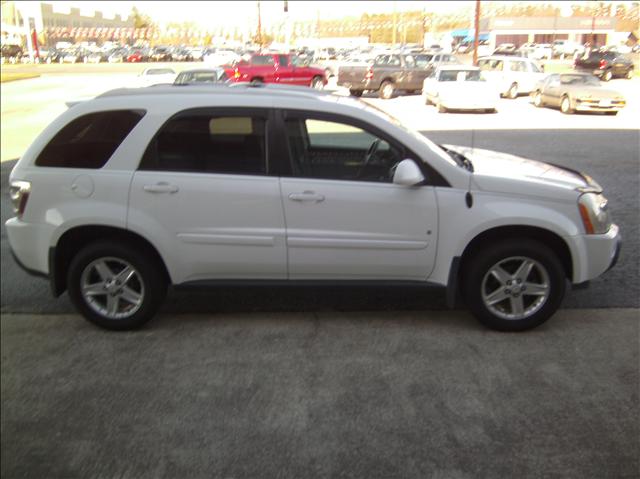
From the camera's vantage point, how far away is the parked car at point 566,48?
325 cm

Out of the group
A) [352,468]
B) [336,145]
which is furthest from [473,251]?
[352,468]

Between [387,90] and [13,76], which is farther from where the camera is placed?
[387,90]

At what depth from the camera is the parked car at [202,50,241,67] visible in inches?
168

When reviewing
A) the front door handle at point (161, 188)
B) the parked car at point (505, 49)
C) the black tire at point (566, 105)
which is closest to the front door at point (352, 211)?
the front door handle at point (161, 188)

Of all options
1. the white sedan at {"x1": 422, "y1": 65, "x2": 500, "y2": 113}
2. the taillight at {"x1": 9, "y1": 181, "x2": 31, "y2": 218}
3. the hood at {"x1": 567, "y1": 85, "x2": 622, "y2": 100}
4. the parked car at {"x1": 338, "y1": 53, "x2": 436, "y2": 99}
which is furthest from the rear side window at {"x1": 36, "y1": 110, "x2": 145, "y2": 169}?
the hood at {"x1": 567, "y1": 85, "x2": 622, "y2": 100}

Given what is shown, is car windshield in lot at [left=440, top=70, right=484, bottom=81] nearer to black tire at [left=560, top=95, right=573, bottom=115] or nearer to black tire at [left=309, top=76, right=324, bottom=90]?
black tire at [left=560, top=95, right=573, bottom=115]

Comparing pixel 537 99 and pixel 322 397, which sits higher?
pixel 537 99

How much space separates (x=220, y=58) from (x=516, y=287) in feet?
8.33

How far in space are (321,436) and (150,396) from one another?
1036mm

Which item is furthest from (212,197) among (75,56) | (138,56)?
(75,56)

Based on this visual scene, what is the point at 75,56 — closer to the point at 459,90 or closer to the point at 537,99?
the point at 459,90

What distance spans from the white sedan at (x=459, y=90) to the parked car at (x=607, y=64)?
0.85 meters

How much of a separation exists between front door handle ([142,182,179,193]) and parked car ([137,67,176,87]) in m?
0.73

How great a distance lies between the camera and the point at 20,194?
4.46m
